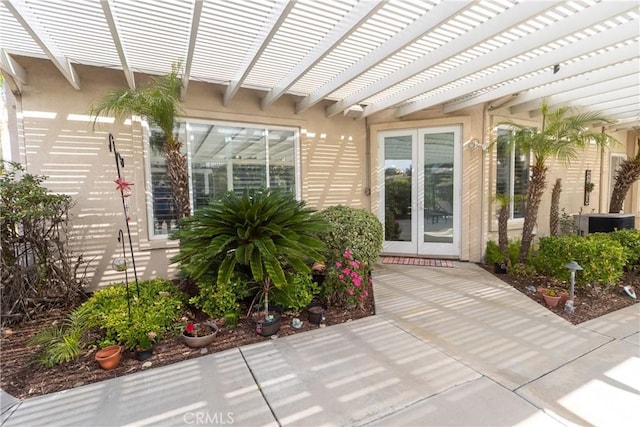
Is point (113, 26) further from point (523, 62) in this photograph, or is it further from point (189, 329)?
point (523, 62)

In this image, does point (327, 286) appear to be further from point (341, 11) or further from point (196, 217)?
point (341, 11)

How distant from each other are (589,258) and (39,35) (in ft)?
21.9

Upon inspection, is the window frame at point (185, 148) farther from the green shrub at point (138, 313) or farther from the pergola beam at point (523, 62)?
the pergola beam at point (523, 62)

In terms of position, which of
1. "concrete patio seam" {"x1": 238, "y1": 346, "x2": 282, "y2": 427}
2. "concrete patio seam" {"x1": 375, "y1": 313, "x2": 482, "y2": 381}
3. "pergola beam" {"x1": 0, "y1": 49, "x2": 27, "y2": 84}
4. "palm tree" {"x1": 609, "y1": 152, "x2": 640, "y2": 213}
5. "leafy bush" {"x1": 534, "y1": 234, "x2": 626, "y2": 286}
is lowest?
"concrete patio seam" {"x1": 238, "y1": 346, "x2": 282, "y2": 427}

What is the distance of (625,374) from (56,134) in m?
6.59

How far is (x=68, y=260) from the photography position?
3.85 m

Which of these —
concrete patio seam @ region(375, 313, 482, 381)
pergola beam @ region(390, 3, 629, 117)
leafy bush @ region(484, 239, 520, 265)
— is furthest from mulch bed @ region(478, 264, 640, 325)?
pergola beam @ region(390, 3, 629, 117)

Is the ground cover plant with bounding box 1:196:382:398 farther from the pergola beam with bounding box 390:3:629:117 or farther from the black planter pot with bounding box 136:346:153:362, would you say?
the pergola beam with bounding box 390:3:629:117

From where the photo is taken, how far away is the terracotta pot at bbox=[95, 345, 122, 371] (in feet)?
7.99

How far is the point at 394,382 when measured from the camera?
2260 millimetres

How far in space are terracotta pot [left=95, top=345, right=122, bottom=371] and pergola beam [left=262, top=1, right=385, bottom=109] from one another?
11.5 ft

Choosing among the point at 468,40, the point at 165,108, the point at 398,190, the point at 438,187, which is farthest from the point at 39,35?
the point at 438,187

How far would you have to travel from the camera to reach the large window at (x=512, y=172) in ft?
19.7

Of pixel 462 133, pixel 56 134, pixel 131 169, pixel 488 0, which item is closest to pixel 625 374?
pixel 488 0
